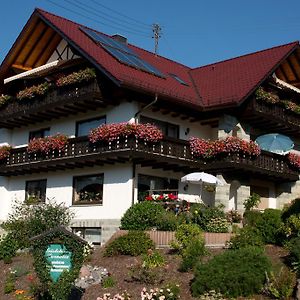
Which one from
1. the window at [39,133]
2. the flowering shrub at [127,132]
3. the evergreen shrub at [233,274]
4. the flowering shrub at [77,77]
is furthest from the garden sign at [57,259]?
the window at [39,133]

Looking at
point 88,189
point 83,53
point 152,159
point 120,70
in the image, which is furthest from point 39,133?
point 152,159

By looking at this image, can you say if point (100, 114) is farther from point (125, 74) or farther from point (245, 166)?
point (245, 166)

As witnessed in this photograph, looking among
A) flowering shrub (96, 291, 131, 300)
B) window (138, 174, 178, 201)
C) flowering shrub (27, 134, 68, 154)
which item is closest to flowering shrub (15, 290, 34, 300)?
flowering shrub (96, 291, 131, 300)

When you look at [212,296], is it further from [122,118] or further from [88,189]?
[88,189]

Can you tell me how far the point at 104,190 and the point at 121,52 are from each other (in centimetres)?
700

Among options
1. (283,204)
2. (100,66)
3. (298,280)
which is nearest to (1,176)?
(100,66)

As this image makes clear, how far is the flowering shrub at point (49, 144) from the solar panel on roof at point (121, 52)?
4.45m

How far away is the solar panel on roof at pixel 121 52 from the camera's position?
25844mm

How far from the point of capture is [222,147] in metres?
24.3

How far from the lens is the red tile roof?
24266 millimetres

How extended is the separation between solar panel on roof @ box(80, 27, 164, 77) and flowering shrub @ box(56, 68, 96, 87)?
1612mm

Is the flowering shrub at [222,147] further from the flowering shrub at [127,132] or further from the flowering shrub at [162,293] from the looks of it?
the flowering shrub at [162,293]

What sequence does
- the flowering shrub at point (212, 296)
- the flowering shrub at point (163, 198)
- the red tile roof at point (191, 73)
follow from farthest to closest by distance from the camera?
the red tile roof at point (191, 73) → the flowering shrub at point (163, 198) → the flowering shrub at point (212, 296)

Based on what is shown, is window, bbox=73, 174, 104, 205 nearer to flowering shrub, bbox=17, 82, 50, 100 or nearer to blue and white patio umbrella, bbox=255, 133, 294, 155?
flowering shrub, bbox=17, 82, 50, 100
